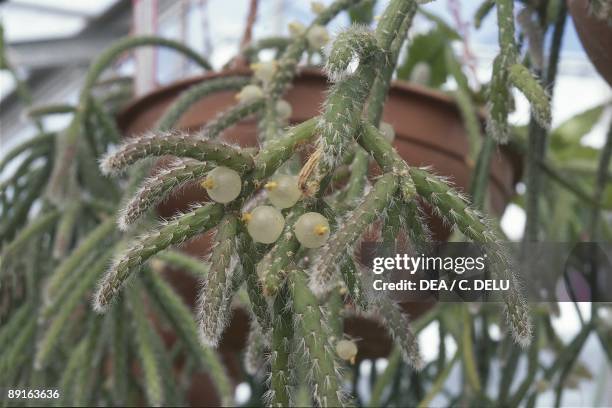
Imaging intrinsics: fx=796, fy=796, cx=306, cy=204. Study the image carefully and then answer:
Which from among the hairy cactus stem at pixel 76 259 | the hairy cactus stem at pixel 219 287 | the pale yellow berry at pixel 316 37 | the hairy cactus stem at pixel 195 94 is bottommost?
the hairy cactus stem at pixel 76 259

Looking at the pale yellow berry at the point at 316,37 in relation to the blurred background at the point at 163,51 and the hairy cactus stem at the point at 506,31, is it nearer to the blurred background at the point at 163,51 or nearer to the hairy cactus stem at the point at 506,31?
the hairy cactus stem at the point at 506,31

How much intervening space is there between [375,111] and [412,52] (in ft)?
2.25

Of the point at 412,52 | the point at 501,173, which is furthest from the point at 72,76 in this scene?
the point at 501,173

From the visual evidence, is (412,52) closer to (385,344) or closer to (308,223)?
(385,344)

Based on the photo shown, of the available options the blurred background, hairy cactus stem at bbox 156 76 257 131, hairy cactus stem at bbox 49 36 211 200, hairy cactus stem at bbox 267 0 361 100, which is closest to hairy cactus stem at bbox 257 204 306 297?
hairy cactus stem at bbox 267 0 361 100

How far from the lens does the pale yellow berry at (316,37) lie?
2.36ft

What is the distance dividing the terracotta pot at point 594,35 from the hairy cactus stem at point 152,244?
0.35m

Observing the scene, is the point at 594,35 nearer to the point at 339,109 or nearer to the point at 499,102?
the point at 499,102

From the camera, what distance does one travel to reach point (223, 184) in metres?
0.40

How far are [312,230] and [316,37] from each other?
365mm

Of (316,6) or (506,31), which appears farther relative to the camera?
(316,6)

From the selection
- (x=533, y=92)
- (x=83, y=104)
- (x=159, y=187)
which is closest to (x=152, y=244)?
(x=159, y=187)

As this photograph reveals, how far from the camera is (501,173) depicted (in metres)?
0.94

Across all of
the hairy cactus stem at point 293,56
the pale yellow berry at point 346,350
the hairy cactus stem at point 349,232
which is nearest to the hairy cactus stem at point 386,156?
the hairy cactus stem at point 349,232
